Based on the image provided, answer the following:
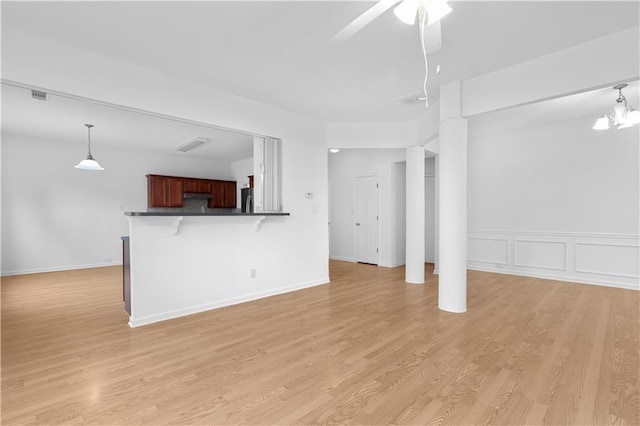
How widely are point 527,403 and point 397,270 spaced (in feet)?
14.1

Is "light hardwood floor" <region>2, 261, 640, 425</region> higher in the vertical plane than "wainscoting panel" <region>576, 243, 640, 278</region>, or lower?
lower

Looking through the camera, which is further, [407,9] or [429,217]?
[429,217]

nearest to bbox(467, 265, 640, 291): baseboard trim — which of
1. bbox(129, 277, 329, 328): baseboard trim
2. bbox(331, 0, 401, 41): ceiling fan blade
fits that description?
bbox(129, 277, 329, 328): baseboard trim

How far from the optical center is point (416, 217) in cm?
500

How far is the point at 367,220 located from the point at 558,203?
3628 mm

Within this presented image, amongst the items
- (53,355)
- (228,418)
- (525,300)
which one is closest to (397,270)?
(525,300)

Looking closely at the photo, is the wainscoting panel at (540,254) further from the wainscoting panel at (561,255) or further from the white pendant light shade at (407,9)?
the white pendant light shade at (407,9)

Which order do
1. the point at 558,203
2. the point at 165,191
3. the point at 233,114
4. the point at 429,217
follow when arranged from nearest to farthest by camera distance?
the point at 233,114
the point at 558,203
the point at 165,191
the point at 429,217

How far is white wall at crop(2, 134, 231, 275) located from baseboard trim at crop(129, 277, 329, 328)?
388 centimetres

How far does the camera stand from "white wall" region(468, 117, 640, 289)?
4.55 meters

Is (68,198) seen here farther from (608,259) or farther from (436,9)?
(608,259)

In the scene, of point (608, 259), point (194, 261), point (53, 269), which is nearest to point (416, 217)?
point (608, 259)

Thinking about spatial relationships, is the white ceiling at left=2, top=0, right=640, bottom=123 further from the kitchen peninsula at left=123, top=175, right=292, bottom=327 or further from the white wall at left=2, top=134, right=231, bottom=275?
the white wall at left=2, top=134, right=231, bottom=275

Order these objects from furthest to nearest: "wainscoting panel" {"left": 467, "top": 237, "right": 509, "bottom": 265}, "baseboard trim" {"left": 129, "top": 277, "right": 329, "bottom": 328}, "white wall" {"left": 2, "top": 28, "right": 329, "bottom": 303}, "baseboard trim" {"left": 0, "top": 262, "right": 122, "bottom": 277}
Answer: "wainscoting panel" {"left": 467, "top": 237, "right": 509, "bottom": 265}, "baseboard trim" {"left": 0, "top": 262, "right": 122, "bottom": 277}, "baseboard trim" {"left": 129, "top": 277, "right": 329, "bottom": 328}, "white wall" {"left": 2, "top": 28, "right": 329, "bottom": 303}
